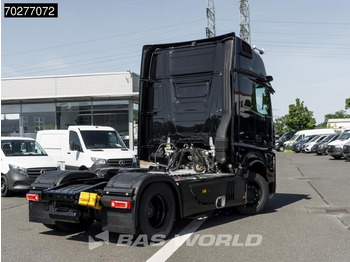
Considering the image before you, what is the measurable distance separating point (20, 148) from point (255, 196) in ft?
24.5

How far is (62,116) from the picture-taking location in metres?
29.8

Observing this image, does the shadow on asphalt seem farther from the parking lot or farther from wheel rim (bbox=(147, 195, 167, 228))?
wheel rim (bbox=(147, 195, 167, 228))

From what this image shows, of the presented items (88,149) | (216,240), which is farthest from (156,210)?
(88,149)

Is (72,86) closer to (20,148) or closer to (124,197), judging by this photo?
(20,148)

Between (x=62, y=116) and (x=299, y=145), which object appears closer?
(x=62, y=116)

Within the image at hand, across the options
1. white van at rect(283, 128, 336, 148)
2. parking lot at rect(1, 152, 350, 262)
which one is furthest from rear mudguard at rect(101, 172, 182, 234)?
white van at rect(283, 128, 336, 148)

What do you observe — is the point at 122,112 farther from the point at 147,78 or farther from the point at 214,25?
the point at 214,25

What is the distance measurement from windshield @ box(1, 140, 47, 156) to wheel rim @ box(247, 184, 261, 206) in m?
7.01

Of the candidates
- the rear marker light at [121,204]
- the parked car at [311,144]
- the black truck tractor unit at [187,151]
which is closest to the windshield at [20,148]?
the black truck tractor unit at [187,151]

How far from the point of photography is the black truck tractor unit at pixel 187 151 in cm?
618

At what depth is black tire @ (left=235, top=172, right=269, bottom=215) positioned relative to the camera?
27.8 ft

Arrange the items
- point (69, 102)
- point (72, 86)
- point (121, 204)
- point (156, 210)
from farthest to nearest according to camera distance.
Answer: point (69, 102)
point (72, 86)
point (156, 210)
point (121, 204)

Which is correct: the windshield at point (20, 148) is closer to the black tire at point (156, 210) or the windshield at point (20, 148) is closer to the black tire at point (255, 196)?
the black tire at point (255, 196)

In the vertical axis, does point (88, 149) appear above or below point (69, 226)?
above
